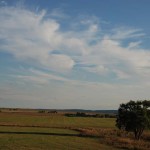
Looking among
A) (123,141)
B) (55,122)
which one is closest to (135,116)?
(123,141)

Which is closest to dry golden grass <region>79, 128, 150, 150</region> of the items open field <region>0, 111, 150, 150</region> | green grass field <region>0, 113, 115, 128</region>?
open field <region>0, 111, 150, 150</region>

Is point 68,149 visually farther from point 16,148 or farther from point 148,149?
point 148,149

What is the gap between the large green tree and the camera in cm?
6003

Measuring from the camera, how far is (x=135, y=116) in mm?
60594

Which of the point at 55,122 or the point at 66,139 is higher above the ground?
the point at 55,122

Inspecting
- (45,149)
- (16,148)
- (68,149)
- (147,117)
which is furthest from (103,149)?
(147,117)

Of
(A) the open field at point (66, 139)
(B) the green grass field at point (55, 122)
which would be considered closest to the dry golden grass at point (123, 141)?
(A) the open field at point (66, 139)

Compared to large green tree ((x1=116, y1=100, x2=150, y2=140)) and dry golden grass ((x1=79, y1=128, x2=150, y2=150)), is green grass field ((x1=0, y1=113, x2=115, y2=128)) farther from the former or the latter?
dry golden grass ((x1=79, y1=128, x2=150, y2=150))

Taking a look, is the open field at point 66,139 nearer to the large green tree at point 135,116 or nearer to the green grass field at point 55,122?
the large green tree at point 135,116

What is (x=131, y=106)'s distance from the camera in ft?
206

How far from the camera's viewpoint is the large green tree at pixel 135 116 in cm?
6003

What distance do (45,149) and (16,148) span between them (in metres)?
2.72

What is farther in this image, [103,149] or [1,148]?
[103,149]

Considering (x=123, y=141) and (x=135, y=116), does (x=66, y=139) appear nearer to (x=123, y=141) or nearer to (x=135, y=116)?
(x=123, y=141)
